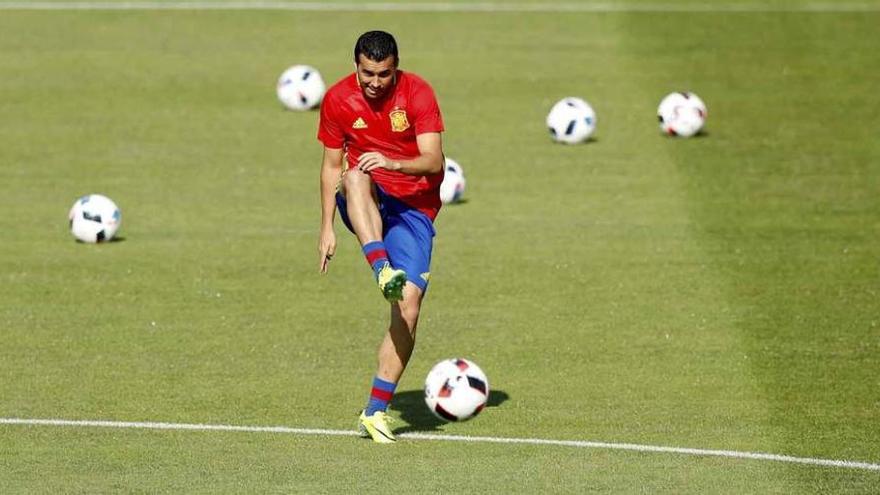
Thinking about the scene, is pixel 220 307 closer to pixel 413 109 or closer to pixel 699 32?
pixel 413 109

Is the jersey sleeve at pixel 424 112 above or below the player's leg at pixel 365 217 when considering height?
above

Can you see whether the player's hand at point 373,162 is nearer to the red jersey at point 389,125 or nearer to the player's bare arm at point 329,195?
the red jersey at point 389,125

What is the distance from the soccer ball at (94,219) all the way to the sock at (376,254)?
7829 mm

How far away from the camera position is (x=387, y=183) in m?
14.0

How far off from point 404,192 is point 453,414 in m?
1.80

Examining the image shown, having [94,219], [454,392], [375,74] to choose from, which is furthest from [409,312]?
[94,219]

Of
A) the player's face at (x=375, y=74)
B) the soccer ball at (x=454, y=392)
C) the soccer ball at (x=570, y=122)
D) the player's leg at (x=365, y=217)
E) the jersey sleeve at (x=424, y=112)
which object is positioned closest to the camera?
the player's face at (x=375, y=74)

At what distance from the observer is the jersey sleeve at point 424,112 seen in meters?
13.6

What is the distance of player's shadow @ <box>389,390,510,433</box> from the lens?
1441cm

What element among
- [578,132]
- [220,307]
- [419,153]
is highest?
[578,132]

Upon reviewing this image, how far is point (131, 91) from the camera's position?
27891 mm

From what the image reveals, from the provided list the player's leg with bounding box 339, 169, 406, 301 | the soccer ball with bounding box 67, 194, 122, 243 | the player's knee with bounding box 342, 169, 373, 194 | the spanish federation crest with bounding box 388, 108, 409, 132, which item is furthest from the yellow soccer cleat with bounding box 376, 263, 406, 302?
the soccer ball with bounding box 67, 194, 122, 243

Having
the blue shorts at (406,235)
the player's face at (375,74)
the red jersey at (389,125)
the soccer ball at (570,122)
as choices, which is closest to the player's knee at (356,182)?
the red jersey at (389,125)

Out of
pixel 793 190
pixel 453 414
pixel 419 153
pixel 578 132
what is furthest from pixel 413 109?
pixel 578 132
